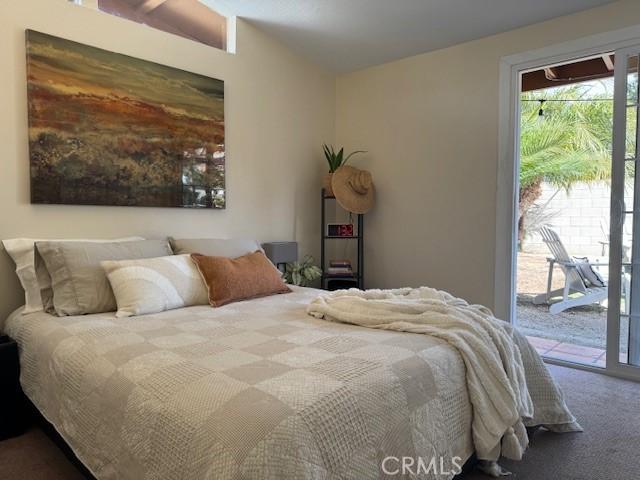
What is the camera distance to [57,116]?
2594 mm

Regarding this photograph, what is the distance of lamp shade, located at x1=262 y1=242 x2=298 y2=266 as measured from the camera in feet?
11.6

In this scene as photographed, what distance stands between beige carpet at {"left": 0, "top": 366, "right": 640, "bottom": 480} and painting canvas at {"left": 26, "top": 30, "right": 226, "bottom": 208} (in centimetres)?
138

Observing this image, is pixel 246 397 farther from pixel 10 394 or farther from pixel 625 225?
pixel 625 225

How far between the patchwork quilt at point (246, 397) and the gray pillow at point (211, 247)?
90cm

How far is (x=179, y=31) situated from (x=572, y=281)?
4.60 meters

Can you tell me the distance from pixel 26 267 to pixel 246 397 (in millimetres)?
1912

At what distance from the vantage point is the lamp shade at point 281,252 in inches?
140

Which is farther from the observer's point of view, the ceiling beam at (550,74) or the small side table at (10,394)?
the ceiling beam at (550,74)

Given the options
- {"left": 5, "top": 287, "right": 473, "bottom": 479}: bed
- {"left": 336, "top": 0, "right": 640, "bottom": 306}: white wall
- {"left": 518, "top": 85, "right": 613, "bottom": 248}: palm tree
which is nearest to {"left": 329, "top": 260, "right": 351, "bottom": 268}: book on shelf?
{"left": 336, "top": 0, "right": 640, "bottom": 306}: white wall

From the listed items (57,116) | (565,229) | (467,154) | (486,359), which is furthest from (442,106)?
(565,229)

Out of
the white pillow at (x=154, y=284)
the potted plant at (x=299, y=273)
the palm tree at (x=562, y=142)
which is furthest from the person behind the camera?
the palm tree at (x=562, y=142)

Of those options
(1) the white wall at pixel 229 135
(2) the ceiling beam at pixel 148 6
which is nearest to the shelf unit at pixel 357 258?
(1) the white wall at pixel 229 135

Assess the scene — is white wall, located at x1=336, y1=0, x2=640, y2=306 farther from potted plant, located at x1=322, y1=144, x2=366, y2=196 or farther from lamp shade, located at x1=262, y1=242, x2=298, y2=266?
lamp shade, located at x1=262, y1=242, x2=298, y2=266

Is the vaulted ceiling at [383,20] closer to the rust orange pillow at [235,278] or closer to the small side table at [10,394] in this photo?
the rust orange pillow at [235,278]
